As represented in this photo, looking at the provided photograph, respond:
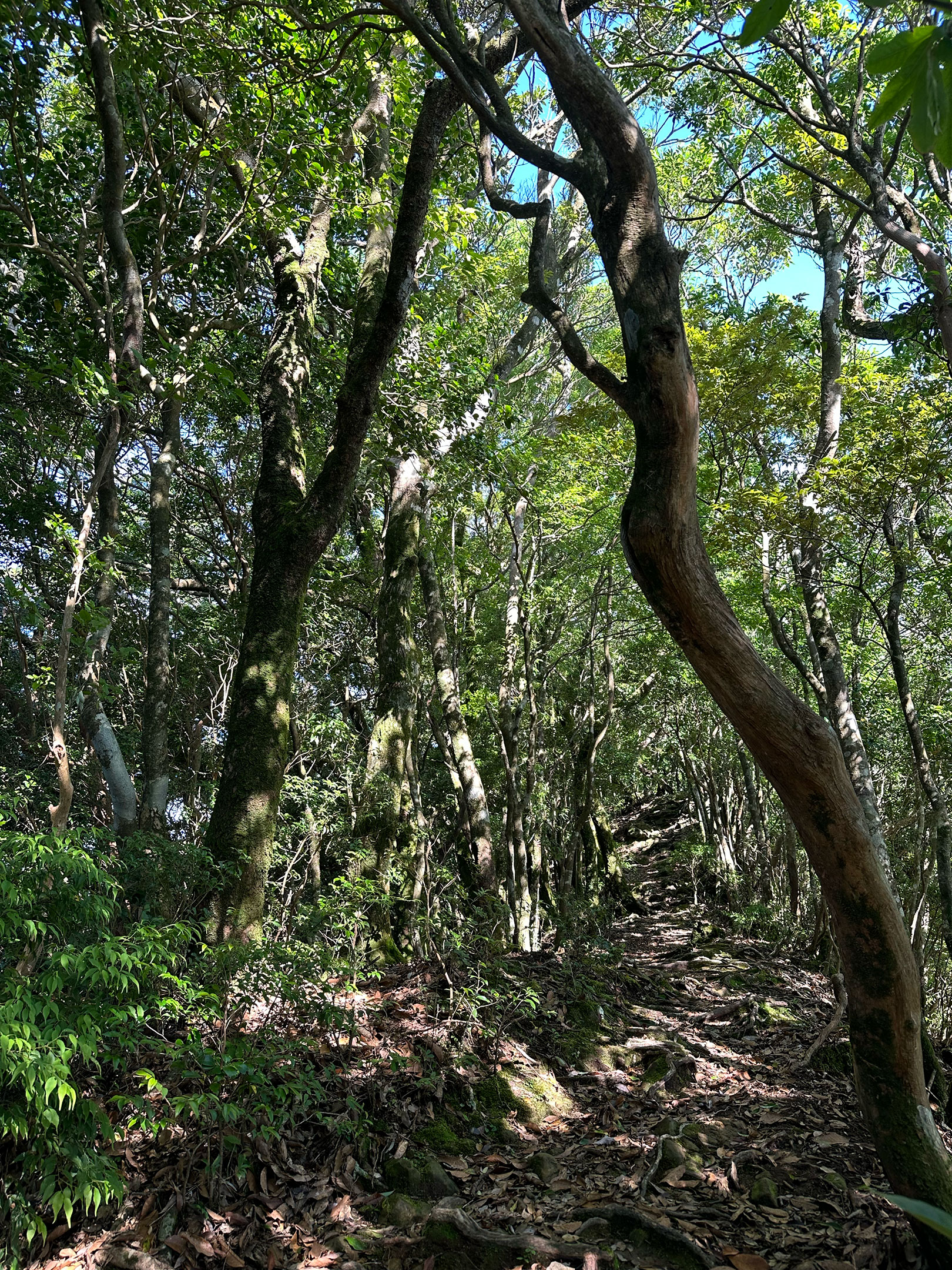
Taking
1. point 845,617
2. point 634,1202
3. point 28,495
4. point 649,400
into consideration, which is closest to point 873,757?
point 845,617

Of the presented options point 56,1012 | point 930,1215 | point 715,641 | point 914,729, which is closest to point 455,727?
point 914,729

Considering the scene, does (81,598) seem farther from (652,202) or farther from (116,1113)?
(652,202)

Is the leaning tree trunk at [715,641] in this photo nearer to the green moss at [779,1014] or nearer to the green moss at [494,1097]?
the green moss at [494,1097]

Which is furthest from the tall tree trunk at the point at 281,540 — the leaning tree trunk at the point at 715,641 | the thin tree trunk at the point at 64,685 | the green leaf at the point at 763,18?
the green leaf at the point at 763,18

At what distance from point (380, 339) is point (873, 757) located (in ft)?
36.7

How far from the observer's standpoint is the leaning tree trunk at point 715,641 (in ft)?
10.9

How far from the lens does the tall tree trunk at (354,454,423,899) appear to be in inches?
308

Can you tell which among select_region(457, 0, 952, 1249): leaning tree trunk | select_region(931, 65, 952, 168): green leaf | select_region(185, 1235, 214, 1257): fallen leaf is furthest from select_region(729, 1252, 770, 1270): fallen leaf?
select_region(931, 65, 952, 168): green leaf

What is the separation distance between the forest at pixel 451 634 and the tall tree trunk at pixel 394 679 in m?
0.06

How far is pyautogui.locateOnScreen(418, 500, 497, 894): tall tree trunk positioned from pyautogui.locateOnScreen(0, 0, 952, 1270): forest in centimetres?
7

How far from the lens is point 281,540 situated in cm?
628

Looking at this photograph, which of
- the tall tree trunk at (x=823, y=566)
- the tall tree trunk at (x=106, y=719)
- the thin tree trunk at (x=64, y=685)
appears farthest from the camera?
the tall tree trunk at (x=823, y=566)

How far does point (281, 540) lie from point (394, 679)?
2.57 metres

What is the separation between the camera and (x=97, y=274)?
766 cm
